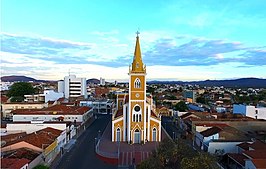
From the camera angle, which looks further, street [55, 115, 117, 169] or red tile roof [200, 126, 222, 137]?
red tile roof [200, 126, 222, 137]

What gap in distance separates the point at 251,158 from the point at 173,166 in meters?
8.09

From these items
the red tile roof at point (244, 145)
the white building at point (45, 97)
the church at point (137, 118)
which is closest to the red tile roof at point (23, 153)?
the church at point (137, 118)

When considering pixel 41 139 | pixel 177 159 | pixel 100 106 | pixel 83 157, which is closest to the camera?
pixel 177 159

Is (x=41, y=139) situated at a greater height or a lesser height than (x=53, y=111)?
lesser

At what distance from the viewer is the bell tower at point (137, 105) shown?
3972 centimetres

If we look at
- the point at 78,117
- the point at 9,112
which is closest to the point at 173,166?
the point at 78,117

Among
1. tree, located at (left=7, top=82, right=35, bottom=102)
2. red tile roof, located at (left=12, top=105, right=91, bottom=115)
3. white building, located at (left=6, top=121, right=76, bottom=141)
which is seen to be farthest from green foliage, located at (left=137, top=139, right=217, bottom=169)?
tree, located at (left=7, top=82, right=35, bottom=102)

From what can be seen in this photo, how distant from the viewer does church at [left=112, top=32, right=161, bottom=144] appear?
131ft

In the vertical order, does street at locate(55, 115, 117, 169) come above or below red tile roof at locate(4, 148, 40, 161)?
below

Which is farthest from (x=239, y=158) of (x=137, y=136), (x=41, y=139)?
(x=41, y=139)

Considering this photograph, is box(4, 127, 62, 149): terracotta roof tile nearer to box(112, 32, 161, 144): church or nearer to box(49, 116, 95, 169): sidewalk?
box(49, 116, 95, 169): sidewalk

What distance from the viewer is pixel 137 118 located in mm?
39969

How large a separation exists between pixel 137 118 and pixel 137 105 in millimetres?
1725

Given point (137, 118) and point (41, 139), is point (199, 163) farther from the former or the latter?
point (137, 118)
